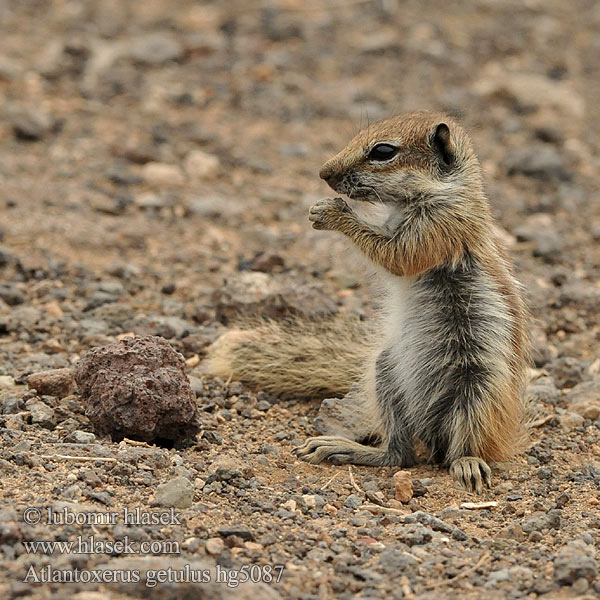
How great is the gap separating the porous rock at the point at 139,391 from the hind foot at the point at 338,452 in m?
0.54

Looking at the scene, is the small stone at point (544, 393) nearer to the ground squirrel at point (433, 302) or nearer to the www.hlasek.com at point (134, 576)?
the ground squirrel at point (433, 302)

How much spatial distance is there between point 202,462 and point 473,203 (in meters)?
1.73

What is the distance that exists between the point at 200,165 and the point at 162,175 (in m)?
0.43

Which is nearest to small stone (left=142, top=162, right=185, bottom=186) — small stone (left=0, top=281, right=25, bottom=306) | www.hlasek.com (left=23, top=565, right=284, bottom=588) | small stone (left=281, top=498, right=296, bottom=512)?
small stone (left=0, top=281, right=25, bottom=306)

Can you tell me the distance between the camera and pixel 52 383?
4668mm

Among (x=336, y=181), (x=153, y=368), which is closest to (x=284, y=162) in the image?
(x=336, y=181)

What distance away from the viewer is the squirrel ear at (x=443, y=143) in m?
4.72

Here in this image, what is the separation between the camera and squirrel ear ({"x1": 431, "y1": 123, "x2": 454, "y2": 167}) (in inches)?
186

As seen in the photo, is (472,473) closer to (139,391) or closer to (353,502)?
(353,502)

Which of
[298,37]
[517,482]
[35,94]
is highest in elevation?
[298,37]

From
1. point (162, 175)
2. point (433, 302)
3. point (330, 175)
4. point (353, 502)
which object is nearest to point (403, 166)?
point (330, 175)

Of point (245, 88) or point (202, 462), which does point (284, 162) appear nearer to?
point (245, 88)

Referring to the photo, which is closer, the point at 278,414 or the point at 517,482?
the point at 517,482

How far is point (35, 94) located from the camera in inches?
362
